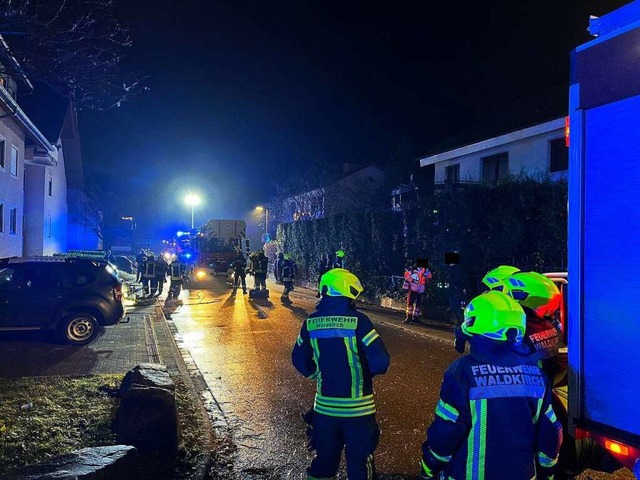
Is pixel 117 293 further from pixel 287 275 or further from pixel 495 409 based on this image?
pixel 495 409

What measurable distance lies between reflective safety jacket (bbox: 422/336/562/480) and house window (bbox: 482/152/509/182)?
864 inches

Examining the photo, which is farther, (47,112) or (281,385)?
(47,112)

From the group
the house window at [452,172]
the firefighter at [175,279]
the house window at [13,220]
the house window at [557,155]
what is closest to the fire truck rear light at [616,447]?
the firefighter at [175,279]

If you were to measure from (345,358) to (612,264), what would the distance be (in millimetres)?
1753

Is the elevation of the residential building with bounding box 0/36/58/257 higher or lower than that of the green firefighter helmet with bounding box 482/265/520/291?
higher

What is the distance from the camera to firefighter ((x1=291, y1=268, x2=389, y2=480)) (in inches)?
144

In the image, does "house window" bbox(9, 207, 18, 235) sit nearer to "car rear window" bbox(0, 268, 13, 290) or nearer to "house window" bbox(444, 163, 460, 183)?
"car rear window" bbox(0, 268, 13, 290)

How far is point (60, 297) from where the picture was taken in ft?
34.2

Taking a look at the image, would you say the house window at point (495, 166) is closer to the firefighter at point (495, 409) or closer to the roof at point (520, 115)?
the roof at point (520, 115)

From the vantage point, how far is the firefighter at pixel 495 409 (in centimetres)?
256

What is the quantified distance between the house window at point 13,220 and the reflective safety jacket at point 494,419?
67.1 ft

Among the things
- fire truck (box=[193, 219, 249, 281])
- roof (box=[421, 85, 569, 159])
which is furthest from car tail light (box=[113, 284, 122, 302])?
fire truck (box=[193, 219, 249, 281])

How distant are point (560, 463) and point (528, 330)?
3.02 feet

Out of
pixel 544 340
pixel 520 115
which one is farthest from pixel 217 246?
pixel 544 340
